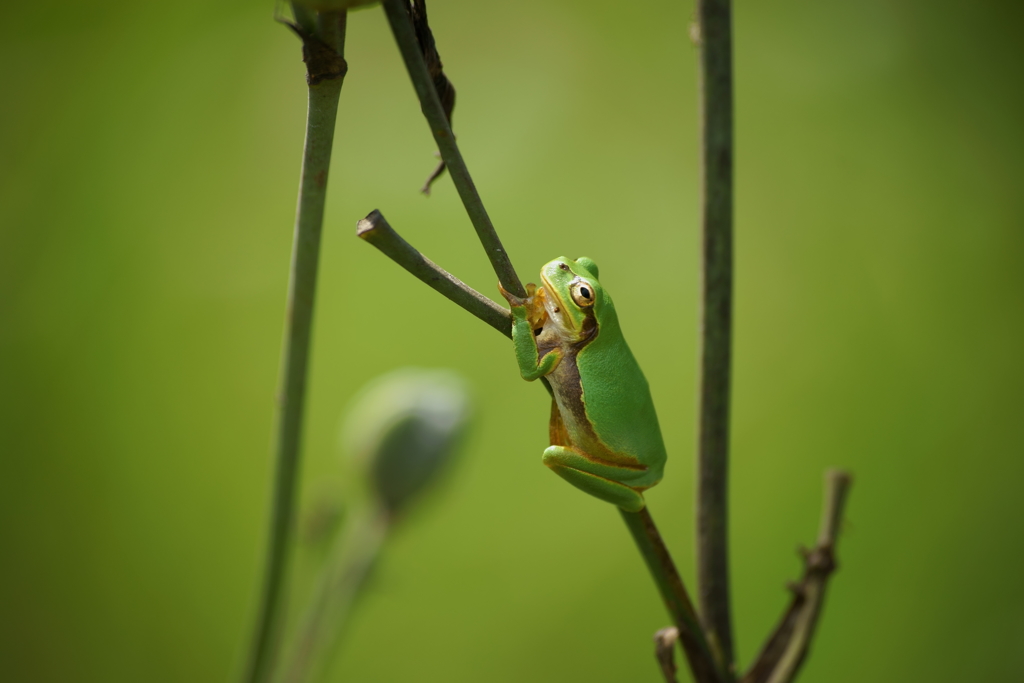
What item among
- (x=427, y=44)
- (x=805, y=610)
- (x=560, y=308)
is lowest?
(x=805, y=610)

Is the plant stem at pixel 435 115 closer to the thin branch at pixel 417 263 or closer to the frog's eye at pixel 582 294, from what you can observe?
the thin branch at pixel 417 263

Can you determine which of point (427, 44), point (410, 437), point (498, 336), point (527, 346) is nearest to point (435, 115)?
point (427, 44)

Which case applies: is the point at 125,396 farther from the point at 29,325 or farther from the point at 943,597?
the point at 943,597

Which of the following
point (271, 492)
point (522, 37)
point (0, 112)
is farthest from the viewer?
point (522, 37)

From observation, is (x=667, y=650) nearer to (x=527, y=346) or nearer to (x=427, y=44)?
(x=527, y=346)

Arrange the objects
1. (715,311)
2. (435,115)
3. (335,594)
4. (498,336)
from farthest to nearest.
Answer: (498,336) < (335,594) < (715,311) < (435,115)

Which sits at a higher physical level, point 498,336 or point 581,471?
point 498,336

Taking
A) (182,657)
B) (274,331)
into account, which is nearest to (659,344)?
(274,331)
